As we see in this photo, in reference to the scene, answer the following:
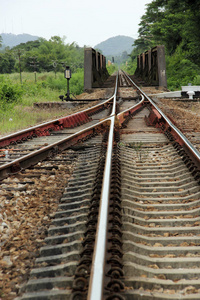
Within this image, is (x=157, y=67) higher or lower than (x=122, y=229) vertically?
higher

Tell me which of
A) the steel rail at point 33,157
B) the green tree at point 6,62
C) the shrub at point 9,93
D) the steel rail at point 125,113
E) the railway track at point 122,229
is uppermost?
the green tree at point 6,62

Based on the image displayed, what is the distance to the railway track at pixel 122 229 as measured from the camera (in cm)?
177

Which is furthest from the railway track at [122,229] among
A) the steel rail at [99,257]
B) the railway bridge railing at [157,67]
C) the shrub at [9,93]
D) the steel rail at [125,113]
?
the railway bridge railing at [157,67]

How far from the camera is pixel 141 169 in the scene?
404 cm

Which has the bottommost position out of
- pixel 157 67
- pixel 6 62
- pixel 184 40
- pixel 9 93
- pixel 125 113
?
pixel 125 113

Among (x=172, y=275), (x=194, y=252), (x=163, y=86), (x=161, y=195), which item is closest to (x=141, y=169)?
(x=161, y=195)

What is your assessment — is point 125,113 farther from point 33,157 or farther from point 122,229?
point 122,229

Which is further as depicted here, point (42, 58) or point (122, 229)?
point (42, 58)

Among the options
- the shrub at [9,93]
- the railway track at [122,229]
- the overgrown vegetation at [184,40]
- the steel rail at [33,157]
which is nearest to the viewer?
the railway track at [122,229]

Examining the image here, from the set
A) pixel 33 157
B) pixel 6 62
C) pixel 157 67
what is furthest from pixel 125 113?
pixel 6 62

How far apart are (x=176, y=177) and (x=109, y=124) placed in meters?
2.88

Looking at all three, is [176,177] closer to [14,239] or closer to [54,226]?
[54,226]

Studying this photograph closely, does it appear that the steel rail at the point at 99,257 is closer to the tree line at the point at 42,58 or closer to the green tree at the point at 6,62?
the tree line at the point at 42,58

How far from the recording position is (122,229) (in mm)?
2408
